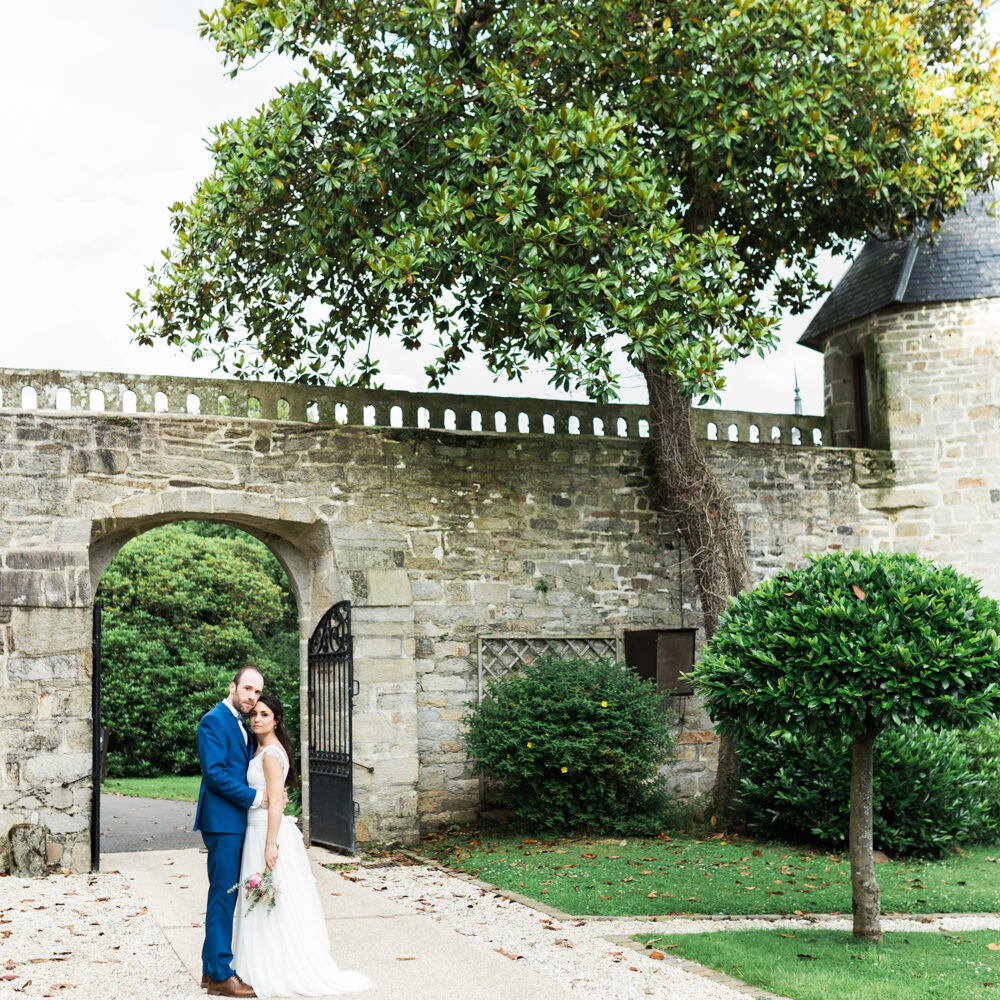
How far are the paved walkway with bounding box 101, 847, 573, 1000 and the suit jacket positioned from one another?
2.88 ft

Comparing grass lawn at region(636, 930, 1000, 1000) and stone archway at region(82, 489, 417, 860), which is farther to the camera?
stone archway at region(82, 489, 417, 860)

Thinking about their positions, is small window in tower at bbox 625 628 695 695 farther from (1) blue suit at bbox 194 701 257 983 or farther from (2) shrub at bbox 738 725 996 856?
(1) blue suit at bbox 194 701 257 983

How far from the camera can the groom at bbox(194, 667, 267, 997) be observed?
5.18 meters

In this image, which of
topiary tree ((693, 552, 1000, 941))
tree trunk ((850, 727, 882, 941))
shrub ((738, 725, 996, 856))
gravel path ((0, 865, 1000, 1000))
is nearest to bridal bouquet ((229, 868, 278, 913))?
gravel path ((0, 865, 1000, 1000))

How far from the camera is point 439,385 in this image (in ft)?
40.3

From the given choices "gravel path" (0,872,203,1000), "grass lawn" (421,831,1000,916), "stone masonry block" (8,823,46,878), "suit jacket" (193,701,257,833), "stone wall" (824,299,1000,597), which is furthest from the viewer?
"stone wall" (824,299,1000,597)

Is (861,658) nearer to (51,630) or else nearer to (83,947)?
(83,947)

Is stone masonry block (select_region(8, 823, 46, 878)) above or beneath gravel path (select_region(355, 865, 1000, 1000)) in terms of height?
above

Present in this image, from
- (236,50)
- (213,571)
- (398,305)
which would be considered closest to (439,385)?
(398,305)

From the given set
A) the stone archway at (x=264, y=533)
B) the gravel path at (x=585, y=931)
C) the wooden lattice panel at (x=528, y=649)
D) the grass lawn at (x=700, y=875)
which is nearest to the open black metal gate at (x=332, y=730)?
the stone archway at (x=264, y=533)

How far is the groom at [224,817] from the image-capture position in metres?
5.18

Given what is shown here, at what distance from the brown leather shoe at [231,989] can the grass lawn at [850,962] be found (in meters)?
2.33

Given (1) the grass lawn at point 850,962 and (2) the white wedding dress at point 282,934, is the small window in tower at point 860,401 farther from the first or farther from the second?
(2) the white wedding dress at point 282,934

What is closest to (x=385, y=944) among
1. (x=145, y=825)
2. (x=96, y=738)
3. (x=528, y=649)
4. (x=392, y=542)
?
(x=96, y=738)
